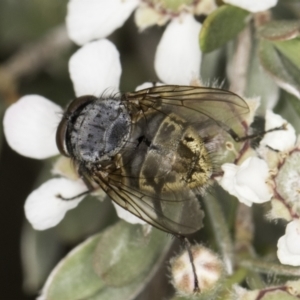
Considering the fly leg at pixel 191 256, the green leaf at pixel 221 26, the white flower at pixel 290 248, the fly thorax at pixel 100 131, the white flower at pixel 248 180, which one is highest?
the green leaf at pixel 221 26

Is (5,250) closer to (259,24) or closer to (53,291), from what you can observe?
(53,291)

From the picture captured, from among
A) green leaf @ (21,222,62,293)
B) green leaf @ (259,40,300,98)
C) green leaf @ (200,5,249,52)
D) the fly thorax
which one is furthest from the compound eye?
green leaf @ (21,222,62,293)

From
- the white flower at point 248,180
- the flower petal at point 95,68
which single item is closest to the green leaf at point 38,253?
the flower petal at point 95,68

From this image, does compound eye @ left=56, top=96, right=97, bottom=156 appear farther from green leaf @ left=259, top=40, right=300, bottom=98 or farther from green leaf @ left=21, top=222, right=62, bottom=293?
green leaf @ left=21, top=222, right=62, bottom=293

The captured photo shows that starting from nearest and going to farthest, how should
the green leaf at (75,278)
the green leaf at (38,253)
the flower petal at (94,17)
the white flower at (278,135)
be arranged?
the white flower at (278,135)
the green leaf at (75,278)
the flower petal at (94,17)
the green leaf at (38,253)

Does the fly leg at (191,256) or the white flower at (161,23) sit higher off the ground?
the white flower at (161,23)

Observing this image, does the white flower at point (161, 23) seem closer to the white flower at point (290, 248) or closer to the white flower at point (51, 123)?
the white flower at point (51, 123)

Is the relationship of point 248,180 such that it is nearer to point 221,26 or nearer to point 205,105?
point 205,105

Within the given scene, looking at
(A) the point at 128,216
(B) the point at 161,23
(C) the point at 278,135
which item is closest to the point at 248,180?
(C) the point at 278,135
